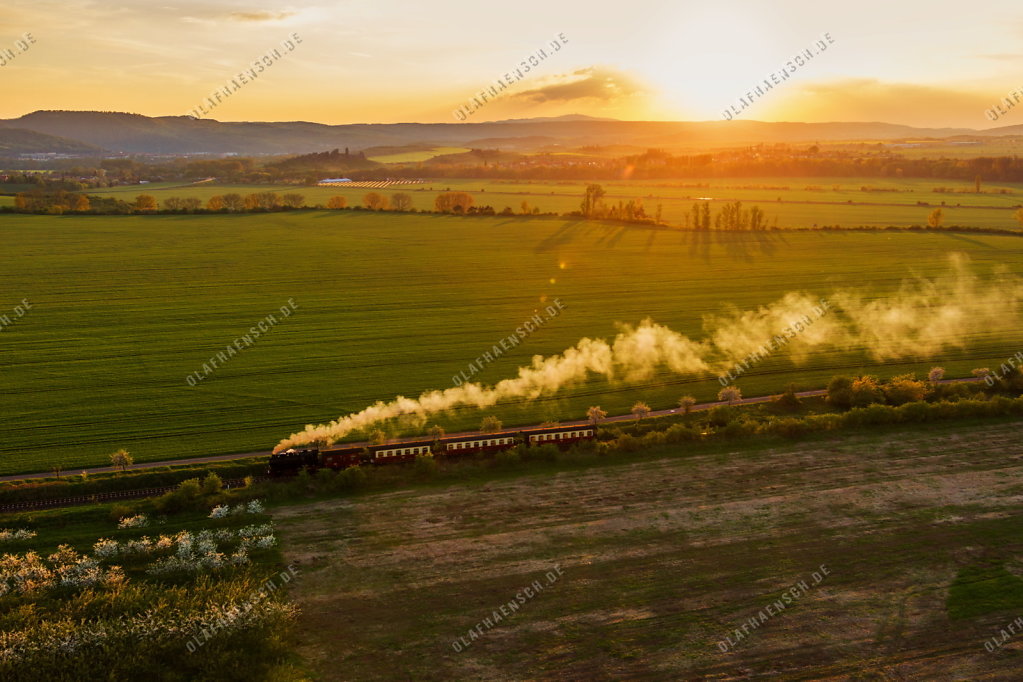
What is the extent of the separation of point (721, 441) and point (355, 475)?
84.4 ft

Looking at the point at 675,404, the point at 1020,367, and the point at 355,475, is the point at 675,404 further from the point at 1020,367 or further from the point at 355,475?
the point at 1020,367

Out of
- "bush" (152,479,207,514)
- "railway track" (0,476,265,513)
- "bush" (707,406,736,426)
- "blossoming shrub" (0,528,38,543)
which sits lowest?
"blossoming shrub" (0,528,38,543)

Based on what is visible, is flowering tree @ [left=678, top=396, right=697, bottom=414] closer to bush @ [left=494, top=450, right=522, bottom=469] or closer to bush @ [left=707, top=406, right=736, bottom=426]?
bush @ [left=707, top=406, right=736, bottom=426]

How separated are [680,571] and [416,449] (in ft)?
62.1

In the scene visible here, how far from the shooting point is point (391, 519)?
128 feet

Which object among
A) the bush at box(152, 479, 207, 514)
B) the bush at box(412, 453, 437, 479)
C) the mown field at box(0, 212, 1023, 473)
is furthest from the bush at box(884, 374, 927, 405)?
the bush at box(152, 479, 207, 514)

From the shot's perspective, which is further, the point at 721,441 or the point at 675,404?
the point at 675,404

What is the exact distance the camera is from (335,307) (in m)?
86.6

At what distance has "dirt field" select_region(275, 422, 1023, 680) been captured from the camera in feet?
93.9

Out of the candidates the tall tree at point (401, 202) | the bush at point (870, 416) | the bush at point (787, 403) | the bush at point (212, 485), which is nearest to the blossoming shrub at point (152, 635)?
the bush at point (212, 485)

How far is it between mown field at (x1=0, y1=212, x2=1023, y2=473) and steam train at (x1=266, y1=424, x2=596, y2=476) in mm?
6099

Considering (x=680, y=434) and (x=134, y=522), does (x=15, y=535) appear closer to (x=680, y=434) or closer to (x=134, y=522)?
(x=134, y=522)

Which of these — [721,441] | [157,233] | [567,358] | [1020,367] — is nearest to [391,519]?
[721,441]

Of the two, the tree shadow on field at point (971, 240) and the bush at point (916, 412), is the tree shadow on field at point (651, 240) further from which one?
the bush at point (916, 412)
